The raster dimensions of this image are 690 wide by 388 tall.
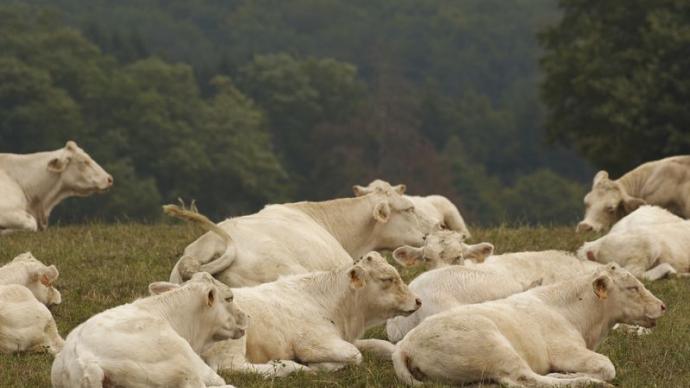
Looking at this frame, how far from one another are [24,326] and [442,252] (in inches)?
162

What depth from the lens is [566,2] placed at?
5075 cm

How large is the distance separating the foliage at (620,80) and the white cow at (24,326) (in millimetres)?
29383

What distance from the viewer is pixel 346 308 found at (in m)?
14.1

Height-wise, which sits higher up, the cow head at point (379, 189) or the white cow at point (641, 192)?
the cow head at point (379, 189)

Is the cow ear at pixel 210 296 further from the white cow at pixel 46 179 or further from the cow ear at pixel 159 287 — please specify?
the white cow at pixel 46 179

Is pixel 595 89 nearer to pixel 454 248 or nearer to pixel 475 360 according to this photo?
pixel 454 248

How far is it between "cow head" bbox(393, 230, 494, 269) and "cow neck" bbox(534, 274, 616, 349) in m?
2.32

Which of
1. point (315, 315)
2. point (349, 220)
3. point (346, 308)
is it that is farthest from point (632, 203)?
point (315, 315)

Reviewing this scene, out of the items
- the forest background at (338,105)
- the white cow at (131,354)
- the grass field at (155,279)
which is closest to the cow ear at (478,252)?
the grass field at (155,279)

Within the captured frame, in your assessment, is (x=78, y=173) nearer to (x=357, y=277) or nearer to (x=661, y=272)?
(x=661, y=272)

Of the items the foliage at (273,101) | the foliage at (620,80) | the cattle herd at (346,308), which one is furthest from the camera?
the foliage at (273,101)

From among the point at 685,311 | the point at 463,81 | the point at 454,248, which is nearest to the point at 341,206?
the point at 454,248

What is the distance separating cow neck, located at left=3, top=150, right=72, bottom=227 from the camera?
23.1 meters

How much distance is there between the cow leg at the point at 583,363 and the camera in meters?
12.7
